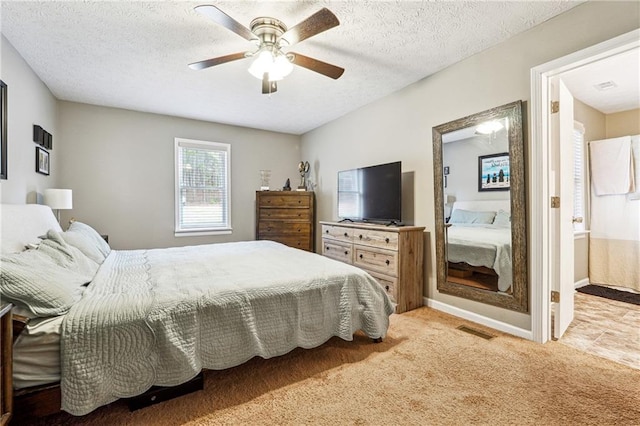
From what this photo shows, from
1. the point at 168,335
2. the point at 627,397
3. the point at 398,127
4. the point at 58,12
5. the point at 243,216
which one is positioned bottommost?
the point at 627,397

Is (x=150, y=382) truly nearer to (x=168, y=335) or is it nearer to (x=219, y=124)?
(x=168, y=335)

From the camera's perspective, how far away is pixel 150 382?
4.81 feet

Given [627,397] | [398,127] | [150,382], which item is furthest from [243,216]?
[627,397]

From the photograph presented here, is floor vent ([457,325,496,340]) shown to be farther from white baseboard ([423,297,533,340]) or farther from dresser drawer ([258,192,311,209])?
dresser drawer ([258,192,311,209])

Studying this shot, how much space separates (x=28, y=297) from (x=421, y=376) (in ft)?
7.02

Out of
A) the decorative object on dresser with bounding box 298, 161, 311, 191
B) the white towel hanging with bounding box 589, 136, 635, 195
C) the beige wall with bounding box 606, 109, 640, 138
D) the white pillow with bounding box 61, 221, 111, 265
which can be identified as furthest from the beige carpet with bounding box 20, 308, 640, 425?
the beige wall with bounding box 606, 109, 640, 138

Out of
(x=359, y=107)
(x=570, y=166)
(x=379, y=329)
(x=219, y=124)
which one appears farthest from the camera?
(x=219, y=124)

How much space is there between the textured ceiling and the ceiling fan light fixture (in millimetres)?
293

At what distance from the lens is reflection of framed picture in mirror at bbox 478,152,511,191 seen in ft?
8.20

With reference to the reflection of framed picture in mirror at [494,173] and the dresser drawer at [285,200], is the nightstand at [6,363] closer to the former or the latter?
the reflection of framed picture in mirror at [494,173]

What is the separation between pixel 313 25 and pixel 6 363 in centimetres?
225

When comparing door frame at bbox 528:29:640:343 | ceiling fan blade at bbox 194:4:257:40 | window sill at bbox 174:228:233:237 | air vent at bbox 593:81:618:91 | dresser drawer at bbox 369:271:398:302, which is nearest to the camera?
ceiling fan blade at bbox 194:4:257:40

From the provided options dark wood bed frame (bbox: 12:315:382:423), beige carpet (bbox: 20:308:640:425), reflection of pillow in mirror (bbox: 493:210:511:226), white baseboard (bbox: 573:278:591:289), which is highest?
reflection of pillow in mirror (bbox: 493:210:511:226)

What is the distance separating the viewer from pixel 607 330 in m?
2.54
